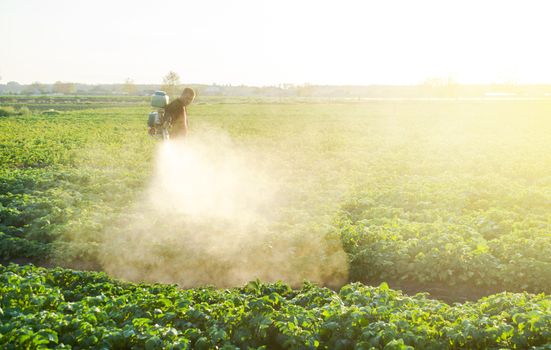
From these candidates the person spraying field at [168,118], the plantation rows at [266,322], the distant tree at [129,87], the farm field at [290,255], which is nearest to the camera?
the plantation rows at [266,322]

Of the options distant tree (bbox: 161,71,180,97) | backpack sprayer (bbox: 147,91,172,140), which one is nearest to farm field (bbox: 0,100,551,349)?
backpack sprayer (bbox: 147,91,172,140)

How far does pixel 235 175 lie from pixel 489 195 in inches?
369

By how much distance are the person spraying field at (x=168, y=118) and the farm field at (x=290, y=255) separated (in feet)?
7.10

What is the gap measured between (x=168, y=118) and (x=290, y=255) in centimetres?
474

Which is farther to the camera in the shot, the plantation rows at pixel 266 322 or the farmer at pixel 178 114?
the farmer at pixel 178 114

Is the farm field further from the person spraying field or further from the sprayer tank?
the sprayer tank

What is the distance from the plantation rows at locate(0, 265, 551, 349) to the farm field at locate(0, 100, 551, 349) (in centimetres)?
2

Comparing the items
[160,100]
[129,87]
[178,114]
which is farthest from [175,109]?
[129,87]

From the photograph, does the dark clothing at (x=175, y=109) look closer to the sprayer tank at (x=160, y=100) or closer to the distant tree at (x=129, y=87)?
the sprayer tank at (x=160, y=100)

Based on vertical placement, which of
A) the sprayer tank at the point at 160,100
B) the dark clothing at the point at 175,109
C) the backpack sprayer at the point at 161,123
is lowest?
the backpack sprayer at the point at 161,123

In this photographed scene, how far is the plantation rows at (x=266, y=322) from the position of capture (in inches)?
231

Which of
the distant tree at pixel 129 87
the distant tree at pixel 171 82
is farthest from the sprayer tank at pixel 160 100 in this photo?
the distant tree at pixel 129 87

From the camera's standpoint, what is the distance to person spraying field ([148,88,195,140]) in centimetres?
1251

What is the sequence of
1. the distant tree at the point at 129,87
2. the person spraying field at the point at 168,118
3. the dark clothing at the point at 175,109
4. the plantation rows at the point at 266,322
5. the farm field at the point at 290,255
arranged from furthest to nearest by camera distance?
1. the distant tree at the point at 129,87
2. the dark clothing at the point at 175,109
3. the person spraying field at the point at 168,118
4. the farm field at the point at 290,255
5. the plantation rows at the point at 266,322
